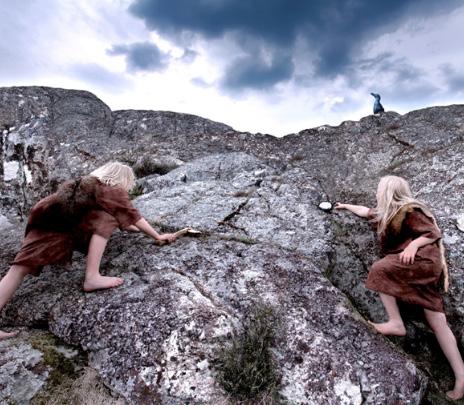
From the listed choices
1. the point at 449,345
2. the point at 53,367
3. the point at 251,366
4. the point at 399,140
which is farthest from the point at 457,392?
the point at 399,140

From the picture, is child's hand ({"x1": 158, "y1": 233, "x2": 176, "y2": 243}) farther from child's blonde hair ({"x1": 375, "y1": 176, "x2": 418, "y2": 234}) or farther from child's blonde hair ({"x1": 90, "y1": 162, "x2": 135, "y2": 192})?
child's blonde hair ({"x1": 375, "y1": 176, "x2": 418, "y2": 234})

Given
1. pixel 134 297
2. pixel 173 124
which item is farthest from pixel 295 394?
pixel 173 124

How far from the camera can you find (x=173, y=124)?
10.1 metres

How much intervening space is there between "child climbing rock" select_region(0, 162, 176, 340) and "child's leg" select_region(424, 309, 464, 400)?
3147 millimetres

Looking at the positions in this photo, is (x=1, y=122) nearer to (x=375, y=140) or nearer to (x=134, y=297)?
(x=134, y=297)

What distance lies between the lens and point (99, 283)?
4176 mm

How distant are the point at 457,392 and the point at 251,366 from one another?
6.82 ft

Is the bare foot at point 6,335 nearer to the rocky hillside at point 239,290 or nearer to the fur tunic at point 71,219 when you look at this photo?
the rocky hillside at point 239,290

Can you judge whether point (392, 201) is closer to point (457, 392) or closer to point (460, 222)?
point (460, 222)

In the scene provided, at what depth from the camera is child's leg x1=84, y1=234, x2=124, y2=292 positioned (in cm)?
418

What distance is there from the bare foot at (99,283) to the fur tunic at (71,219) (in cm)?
41

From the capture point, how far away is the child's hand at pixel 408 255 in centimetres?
422

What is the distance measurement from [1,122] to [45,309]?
6499 millimetres

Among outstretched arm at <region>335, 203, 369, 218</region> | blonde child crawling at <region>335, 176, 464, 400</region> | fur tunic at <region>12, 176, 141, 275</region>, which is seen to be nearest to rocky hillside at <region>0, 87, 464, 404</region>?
outstretched arm at <region>335, 203, 369, 218</region>
